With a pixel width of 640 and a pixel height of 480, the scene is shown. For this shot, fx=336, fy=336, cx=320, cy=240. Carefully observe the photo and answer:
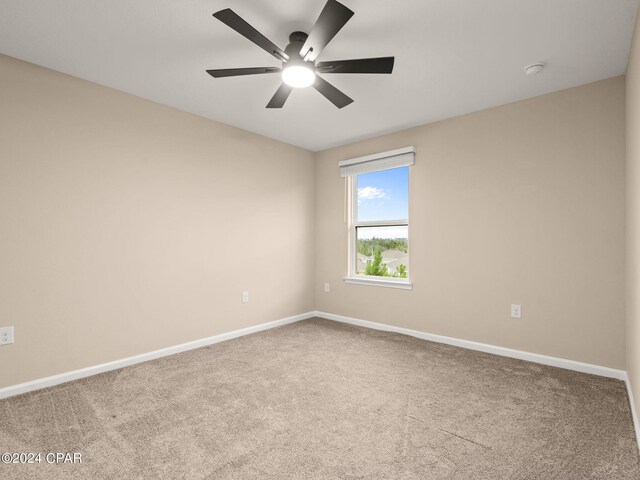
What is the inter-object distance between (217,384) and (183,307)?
1040 millimetres

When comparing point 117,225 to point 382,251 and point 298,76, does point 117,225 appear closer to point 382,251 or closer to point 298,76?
point 298,76

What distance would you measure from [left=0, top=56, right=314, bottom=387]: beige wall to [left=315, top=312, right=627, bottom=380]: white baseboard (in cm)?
133

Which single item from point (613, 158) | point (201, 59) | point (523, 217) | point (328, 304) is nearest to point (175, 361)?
point (328, 304)

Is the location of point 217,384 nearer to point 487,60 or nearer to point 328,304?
point 328,304

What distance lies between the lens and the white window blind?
12.3 ft

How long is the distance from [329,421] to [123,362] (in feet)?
6.21

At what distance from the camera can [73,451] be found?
66.4 inches

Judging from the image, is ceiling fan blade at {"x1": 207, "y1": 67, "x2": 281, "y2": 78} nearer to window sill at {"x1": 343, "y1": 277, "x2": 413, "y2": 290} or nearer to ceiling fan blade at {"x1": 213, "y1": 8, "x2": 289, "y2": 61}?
ceiling fan blade at {"x1": 213, "y1": 8, "x2": 289, "y2": 61}

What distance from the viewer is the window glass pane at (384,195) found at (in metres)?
3.94

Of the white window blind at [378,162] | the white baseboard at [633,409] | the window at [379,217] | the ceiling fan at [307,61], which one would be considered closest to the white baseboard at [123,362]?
the window at [379,217]

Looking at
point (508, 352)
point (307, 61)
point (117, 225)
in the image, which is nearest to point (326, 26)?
point (307, 61)

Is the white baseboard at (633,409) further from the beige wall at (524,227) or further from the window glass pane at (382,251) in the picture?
the window glass pane at (382,251)

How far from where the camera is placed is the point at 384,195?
4.12 meters

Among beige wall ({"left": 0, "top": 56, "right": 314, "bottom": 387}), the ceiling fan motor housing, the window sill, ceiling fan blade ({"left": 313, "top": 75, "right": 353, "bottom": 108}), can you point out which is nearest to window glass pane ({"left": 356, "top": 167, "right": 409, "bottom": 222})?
the window sill
